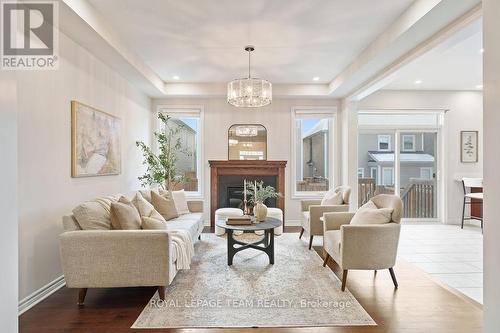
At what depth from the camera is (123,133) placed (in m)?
A: 4.97

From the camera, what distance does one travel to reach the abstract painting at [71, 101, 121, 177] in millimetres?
3510

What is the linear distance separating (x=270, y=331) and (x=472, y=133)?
21.6ft

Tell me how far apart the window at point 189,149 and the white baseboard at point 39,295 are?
3.52 meters

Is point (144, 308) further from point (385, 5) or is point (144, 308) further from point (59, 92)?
point (385, 5)

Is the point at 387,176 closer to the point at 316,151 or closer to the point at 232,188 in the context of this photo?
the point at 316,151

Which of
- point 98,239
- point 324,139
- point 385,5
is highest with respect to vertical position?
point 385,5

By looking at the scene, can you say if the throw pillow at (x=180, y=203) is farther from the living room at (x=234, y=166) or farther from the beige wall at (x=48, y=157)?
the beige wall at (x=48, y=157)

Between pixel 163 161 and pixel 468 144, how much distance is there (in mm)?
6370

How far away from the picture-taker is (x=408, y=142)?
22.6 ft

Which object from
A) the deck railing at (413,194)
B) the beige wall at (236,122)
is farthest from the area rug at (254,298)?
the deck railing at (413,194)

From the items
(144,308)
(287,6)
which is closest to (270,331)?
(144,308)

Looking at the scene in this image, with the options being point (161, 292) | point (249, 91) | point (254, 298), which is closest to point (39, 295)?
point (161, 292)

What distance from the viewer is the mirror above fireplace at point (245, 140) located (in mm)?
6586

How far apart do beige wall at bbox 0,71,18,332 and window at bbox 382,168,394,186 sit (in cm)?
681
